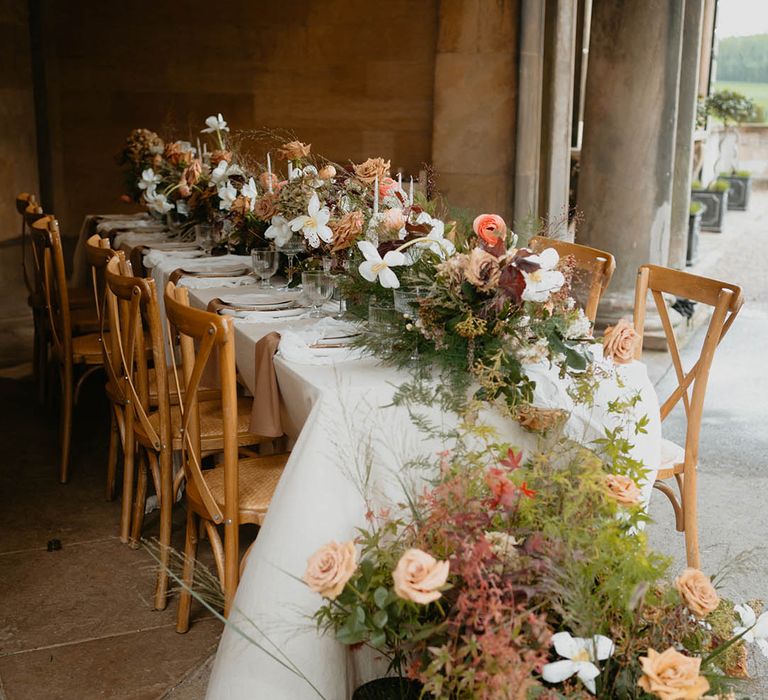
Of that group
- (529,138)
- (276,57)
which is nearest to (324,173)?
→ (529,138)

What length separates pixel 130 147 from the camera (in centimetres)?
595

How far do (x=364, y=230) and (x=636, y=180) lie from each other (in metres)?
3.68

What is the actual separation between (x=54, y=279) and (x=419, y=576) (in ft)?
10.6

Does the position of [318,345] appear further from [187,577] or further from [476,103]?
[476,103]

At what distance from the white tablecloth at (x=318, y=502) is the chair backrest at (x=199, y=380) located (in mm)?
190

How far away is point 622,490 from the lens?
201cm

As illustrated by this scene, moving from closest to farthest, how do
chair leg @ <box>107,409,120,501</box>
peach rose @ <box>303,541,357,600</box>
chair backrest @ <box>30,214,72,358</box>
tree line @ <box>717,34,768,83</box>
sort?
peach rose @ <box>303,541,357,600</box> → chair leg @ <box>107,409,120,501</box> → chair backrest @ <box>30,214,72,358</box> → tree line @ <box>717,34,768,83</box>

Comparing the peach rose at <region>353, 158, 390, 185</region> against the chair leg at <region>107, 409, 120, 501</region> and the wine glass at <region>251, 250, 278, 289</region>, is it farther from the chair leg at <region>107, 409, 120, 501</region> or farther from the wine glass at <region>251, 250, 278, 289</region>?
the chair leg at <region>107, 409, 120, 501</region>

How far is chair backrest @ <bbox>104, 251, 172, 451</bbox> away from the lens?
3.12 m

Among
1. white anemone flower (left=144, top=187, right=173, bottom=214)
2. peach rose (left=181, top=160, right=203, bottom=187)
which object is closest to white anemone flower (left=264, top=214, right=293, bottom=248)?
peach rose (left=181, top=160, right=203, bottom=187)

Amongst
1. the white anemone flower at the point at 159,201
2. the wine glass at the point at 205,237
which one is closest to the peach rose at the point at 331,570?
the wine glass at the point at 205,237

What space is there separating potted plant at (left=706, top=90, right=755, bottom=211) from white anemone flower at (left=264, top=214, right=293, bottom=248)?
1029 cm

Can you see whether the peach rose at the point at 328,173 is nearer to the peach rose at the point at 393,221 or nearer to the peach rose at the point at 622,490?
the peach rose at the point at 393,221

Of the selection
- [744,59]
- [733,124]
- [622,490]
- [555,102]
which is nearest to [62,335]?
[622,490]
